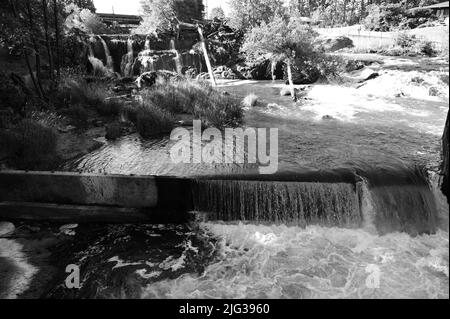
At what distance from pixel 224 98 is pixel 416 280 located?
403 inches

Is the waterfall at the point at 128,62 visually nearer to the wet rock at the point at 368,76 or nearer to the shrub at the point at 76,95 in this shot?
the shrub at the point at 76,95

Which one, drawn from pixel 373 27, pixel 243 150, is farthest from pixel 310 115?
pixel 373 27

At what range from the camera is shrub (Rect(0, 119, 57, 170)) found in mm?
8448

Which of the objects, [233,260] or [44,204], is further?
[44,204]

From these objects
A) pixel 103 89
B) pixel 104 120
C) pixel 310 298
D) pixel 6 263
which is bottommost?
pixel 310 298

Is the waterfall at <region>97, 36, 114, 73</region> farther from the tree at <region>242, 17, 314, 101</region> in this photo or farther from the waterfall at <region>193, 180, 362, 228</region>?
the waterfall at <region>193, 180, 362, 228</region>

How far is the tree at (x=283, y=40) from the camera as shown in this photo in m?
15.8

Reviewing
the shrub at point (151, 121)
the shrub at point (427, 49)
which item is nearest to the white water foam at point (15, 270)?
the shrub at point (151, 121)

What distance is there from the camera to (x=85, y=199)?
25.0ft

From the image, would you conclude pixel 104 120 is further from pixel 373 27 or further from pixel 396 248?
pixel 373 27

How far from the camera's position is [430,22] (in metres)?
39.6

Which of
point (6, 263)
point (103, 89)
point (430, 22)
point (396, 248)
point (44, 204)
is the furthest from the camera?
point (430, 22)
